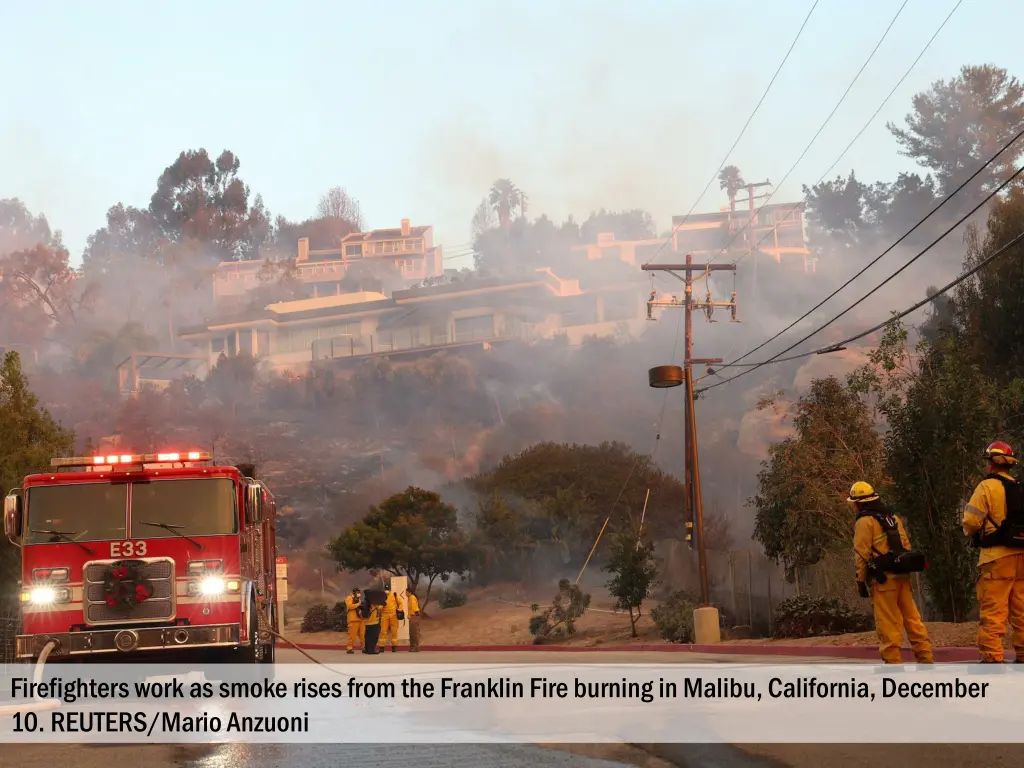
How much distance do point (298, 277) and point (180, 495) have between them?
521 feet

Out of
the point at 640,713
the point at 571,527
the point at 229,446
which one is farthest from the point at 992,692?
the point at 229,446

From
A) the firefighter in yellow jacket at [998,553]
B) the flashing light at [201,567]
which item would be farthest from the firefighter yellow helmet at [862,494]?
the flashing light at [201,567]

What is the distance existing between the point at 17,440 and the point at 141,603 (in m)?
19.5

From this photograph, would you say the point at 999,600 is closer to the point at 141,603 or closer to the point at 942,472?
the point at 141,603

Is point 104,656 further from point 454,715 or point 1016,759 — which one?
point 1016,759

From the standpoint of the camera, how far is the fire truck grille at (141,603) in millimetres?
14555

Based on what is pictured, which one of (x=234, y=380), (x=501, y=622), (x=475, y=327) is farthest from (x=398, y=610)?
(x=234, y=380)

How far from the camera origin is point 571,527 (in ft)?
226

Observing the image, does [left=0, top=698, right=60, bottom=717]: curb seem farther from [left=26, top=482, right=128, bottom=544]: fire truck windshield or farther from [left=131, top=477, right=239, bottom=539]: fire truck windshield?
[left=131, top=477, right=239, bottom=539]: fire truck windshield

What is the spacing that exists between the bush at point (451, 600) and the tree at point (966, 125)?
78.9 metres

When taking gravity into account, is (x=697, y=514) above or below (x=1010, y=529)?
above

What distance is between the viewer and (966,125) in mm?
126000

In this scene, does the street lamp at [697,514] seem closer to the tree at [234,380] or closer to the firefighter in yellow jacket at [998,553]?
the firefighter in yellow jacket at [998,553]

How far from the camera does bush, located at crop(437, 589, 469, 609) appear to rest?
200 ft
